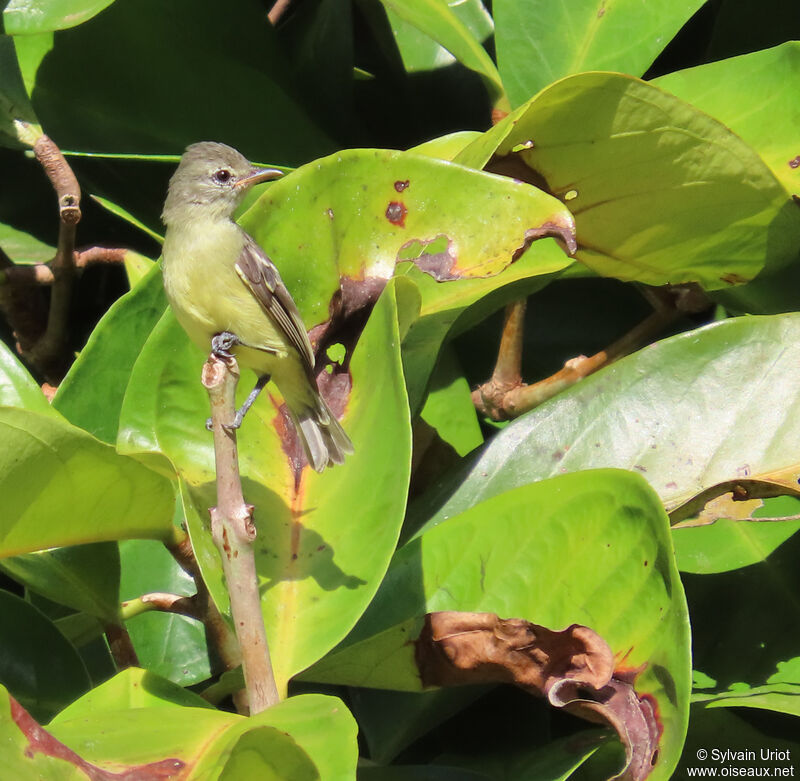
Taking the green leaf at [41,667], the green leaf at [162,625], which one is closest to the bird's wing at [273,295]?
the green leaf at [162,625]

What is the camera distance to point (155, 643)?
221 centimetres

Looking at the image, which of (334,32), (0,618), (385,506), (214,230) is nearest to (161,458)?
(385,506)

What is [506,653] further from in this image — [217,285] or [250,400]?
[217,285]

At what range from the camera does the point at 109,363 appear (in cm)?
221

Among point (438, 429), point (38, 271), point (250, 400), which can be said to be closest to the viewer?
point (250, 400)

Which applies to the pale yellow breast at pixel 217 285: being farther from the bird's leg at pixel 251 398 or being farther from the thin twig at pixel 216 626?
the thin twig at pixel 216 626

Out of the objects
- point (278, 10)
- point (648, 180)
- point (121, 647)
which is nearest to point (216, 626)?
point (121, 647)

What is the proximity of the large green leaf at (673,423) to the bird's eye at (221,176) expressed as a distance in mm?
878

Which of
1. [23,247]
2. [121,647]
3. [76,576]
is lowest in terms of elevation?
[121,647]

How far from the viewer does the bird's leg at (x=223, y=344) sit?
1.85 m

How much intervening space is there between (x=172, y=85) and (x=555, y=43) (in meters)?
0.88

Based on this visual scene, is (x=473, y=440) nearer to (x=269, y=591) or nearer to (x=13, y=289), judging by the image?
(x=269, y=591)

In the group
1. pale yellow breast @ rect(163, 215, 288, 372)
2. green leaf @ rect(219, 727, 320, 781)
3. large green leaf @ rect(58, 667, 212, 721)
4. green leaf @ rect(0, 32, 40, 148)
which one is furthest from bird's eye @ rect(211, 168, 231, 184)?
green leaf @ rect(219, 727, 320, 781)

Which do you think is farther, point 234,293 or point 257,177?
point 257,177
